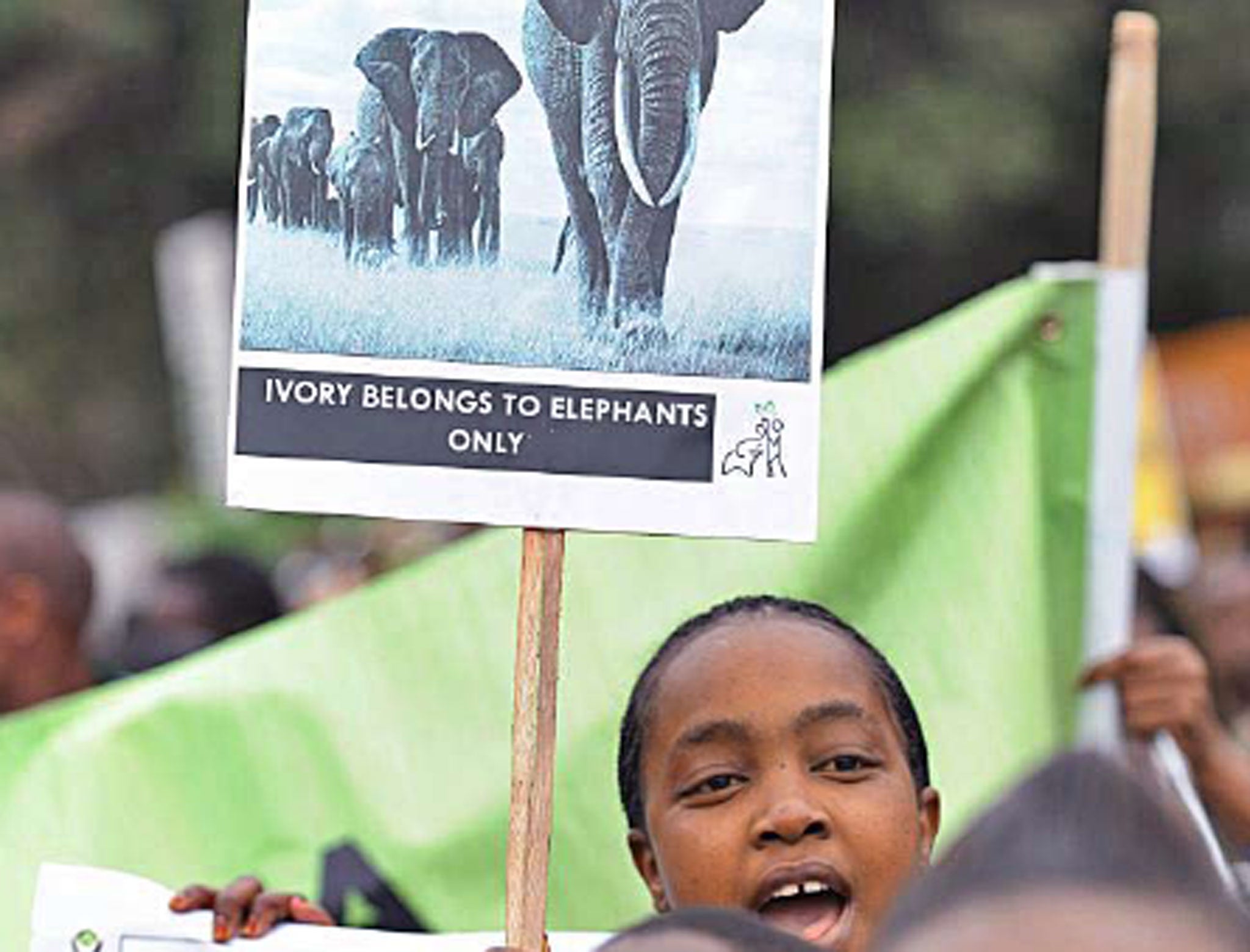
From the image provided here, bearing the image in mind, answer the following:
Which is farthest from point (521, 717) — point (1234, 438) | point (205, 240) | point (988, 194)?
point (988, 194)

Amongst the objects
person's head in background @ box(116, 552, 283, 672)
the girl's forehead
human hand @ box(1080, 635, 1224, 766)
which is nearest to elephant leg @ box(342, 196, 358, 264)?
the girl's forehead

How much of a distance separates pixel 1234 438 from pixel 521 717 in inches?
394

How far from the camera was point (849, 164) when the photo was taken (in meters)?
14.7

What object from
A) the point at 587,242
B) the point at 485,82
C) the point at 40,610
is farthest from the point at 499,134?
the point at 40,610

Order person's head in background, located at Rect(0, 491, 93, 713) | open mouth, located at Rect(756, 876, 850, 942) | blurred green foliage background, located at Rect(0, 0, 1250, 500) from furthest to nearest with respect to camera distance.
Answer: blurred green foliage background, located at Rect(0, 0, 1250, 500) → person's head in background, located at Rect(0, 491, 93, 713) → open mouth, located at Rect(756, 876, 850, 942)

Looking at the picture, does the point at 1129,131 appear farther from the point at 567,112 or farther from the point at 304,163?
the point at 304,163

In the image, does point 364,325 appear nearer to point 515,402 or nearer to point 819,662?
point 515,402

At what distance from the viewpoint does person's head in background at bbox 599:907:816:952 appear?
9.48 ft

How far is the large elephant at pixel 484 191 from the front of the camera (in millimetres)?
4199

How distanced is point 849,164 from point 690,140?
10.6m

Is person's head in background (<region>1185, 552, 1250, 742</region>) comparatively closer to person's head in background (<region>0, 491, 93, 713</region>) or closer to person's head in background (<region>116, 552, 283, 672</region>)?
person's head in background (<region>116, 552, 283, 672</region>)

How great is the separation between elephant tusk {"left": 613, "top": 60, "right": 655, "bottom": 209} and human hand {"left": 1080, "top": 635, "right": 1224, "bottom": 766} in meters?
1.83

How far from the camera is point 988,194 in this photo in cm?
1497

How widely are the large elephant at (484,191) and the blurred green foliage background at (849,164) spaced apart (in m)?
10.3
